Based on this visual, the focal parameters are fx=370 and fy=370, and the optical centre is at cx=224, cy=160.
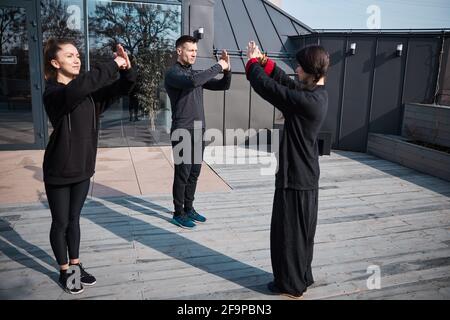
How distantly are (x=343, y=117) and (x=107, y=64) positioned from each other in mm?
7145

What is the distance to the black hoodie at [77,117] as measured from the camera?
2424mm

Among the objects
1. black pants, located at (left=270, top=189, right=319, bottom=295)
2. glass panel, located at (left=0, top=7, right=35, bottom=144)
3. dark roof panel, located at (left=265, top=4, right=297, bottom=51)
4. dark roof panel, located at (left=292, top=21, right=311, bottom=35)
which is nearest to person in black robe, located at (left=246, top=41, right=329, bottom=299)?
black pants, located at (left=270, top=189, right=319, bottom=295)

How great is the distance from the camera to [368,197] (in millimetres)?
5445

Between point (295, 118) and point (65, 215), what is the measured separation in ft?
6.08

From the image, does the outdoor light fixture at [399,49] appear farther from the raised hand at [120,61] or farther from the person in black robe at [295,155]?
the raised hand at [120,61]

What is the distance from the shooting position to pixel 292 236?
2.76m

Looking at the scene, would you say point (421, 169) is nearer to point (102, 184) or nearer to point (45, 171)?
point (102, 184)

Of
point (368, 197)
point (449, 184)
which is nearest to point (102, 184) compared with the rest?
point (368, 197)

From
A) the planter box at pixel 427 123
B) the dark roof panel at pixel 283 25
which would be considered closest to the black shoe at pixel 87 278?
the planter box at pixel 427 123

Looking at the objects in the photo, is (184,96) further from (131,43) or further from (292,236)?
(131,43)

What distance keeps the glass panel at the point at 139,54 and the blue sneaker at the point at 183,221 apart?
186 inches

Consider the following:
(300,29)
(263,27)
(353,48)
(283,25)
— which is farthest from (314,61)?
(300,29)

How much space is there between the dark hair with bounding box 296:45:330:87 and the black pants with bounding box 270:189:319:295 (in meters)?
0.85

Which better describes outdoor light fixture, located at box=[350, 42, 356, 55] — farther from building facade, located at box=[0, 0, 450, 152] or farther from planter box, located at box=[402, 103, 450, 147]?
planter box, located at box=[402, 103, 450, 147]
